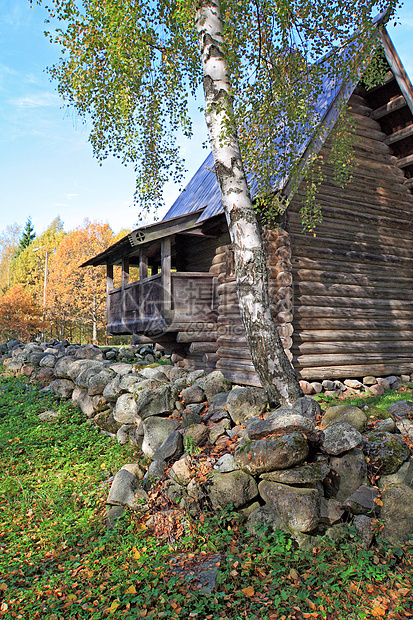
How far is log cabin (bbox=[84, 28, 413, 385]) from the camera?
9.30m

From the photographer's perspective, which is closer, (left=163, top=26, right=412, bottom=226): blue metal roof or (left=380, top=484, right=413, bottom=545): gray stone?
(left=380, top=484, right=413, bottom=545): gray stone

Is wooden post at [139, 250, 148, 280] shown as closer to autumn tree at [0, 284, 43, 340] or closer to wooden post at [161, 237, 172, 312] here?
wooden post at [161, 237, 172, 312]

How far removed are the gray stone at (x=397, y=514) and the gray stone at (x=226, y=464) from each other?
1.43 metres

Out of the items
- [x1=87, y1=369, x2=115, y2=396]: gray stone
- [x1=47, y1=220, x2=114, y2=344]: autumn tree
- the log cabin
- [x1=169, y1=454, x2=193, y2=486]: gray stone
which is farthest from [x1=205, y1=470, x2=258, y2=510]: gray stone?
[x1=47, y1=220, x2=114, y2=344]: autumn tree

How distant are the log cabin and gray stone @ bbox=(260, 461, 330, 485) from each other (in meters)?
4.72

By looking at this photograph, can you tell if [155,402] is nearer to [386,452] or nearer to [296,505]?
[296,505]

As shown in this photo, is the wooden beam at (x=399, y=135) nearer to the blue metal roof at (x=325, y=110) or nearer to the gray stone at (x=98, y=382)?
the blue metal roof at (x=325, y=110)

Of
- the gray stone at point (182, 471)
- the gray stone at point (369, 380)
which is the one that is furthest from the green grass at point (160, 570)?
the gray stone at point (369, 380)

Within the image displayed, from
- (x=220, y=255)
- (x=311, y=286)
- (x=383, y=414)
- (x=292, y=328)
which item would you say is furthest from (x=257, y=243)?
(x=220, y=255)

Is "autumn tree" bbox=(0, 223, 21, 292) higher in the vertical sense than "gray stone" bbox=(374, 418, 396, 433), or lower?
higher

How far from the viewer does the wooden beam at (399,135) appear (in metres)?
10.2

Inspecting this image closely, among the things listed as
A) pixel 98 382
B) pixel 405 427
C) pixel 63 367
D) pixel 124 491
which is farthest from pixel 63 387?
pixel 405 427

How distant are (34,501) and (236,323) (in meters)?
5.76

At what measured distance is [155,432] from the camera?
591 centimetres
